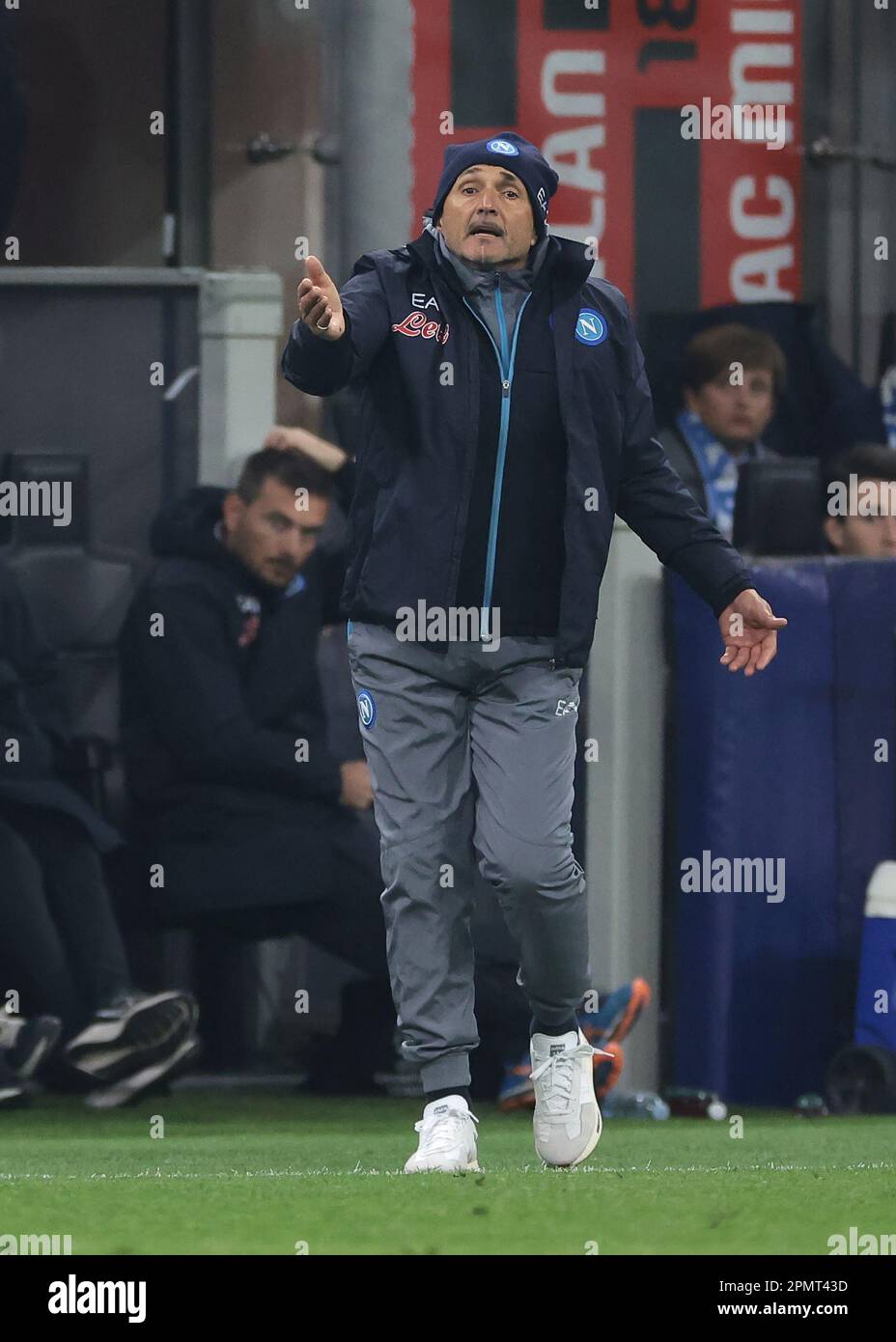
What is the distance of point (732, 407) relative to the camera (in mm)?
8195

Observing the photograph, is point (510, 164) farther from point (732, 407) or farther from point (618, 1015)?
point (732, 407)

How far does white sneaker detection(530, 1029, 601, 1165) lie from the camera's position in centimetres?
477

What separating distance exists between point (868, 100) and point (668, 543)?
475 cm

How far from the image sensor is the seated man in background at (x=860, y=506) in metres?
7.62

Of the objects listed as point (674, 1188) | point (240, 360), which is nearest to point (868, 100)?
point (240, 360)

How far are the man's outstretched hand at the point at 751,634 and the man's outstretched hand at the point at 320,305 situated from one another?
805mm

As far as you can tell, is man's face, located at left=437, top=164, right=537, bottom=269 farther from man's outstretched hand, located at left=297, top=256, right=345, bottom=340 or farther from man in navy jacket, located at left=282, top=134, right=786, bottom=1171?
man's outstretched hand, located at left=297, top=256, right=345, bottom=340

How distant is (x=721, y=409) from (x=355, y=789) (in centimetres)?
164

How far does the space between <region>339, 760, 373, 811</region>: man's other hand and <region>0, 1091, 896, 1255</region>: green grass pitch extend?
1318mm

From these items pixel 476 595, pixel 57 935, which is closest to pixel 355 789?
pixel 57 935

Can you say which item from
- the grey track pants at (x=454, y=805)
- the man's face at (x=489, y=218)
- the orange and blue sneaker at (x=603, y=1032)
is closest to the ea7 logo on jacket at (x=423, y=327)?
the man's face at (x=489, y=218)

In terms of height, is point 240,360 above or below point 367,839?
above

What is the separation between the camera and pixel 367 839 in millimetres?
7305
